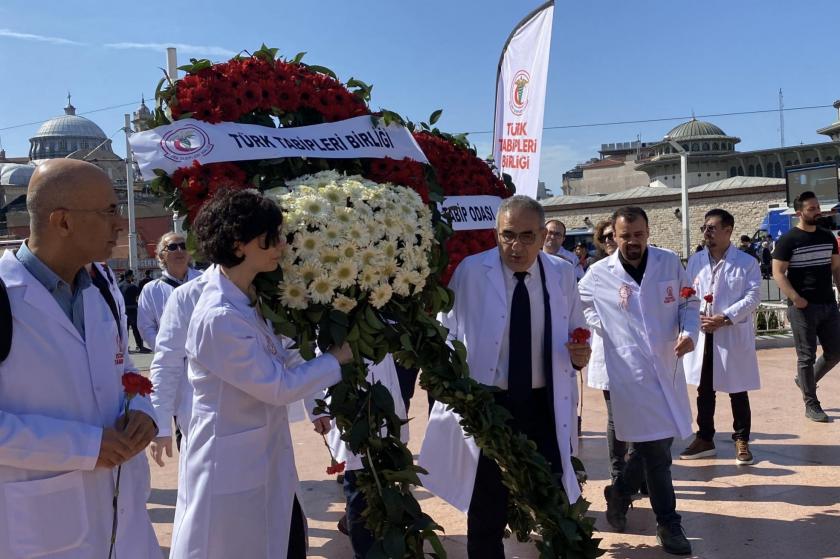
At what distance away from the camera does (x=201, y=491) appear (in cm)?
294

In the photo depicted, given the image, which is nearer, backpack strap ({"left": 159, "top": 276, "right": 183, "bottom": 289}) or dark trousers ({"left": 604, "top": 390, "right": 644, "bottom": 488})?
dark trousers ({"left": 604, "top": 390, "right": 644, "bottom": 488})

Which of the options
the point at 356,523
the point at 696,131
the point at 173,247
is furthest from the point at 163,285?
the point at 696,131

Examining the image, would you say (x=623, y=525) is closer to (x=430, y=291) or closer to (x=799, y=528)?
(x=799, y=528)

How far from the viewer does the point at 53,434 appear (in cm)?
239

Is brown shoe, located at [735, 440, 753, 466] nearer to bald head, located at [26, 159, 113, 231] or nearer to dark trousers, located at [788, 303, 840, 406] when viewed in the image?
dark trousers, located at [788, 303, 840, 406]

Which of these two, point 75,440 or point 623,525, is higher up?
point 75,440

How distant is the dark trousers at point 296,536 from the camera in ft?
10.5

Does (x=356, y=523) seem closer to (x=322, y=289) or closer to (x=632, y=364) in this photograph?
(x=322, y=289)

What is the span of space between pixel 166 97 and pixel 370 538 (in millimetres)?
2248

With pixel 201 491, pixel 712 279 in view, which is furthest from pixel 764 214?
pixel 201 491

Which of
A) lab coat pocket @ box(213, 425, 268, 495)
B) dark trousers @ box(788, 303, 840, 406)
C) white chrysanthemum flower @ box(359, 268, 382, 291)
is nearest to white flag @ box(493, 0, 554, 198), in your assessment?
dark trousers @ box(788, 303, 840, 406)

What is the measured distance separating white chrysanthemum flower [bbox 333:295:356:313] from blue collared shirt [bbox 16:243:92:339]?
835 mm

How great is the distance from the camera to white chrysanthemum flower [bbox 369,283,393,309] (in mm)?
3045

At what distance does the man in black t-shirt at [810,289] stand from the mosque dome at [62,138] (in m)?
110
